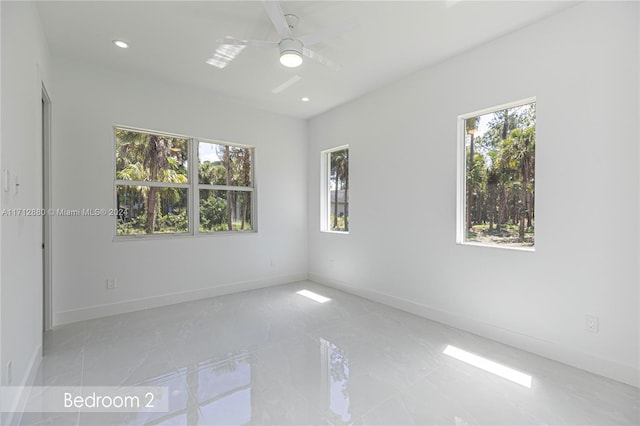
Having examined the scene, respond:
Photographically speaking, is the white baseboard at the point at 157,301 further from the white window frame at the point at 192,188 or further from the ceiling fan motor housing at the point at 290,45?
the ceiling fan motor housing at the point at 290,45

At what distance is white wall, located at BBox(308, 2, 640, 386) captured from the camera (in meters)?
2.14

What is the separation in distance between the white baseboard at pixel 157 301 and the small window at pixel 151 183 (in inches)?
33.2

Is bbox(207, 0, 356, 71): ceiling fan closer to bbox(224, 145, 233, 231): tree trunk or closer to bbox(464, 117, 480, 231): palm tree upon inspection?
bbox(464, 117, 480, 231): palm tree

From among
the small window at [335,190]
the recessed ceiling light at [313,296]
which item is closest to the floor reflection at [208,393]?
the recessed ceiling light at [313,296]

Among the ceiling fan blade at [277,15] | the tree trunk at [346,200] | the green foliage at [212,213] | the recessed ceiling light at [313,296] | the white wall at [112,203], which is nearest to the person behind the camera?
the ceiling fan blade at [277,15]

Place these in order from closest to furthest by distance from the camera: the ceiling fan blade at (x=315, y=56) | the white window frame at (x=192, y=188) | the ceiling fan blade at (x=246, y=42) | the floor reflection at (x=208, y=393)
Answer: the floor reflection at (x=208, y=393) < the ceiling fan blade at (x=246, y=42) < the ceiling fan blade at (x=315, y=56) < the white window frame at (x=192, y=188)

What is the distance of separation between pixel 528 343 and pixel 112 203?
176 inches

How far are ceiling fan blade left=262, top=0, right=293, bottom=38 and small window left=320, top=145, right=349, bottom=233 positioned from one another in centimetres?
234

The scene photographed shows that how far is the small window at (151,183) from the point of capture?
361 centimetres

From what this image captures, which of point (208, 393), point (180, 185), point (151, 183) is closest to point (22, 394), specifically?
point (208, 393)

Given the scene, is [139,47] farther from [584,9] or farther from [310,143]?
[584,9]

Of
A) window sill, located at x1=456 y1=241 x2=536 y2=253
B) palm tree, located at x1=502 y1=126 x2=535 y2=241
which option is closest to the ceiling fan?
palm tree, located at x1=502 y1=126 x2=535 y2=241

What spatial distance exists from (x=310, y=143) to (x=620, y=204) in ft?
13.1

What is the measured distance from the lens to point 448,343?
2734mm
